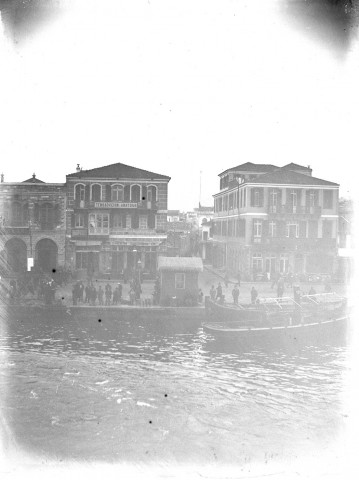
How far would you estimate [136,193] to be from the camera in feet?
35.9

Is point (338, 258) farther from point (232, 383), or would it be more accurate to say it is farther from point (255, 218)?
point (232, 383)

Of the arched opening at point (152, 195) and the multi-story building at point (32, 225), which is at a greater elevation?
the arched opening at point (152, 195)

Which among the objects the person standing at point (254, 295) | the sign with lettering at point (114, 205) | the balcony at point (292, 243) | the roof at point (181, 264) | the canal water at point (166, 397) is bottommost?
the canal water at point (166, 397)

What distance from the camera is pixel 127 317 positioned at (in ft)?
40.3

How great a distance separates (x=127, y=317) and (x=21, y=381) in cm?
492

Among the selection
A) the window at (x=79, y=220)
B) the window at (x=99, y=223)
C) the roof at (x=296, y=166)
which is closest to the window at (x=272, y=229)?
the roof at (x=296, y=166)

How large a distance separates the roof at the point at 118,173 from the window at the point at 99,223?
0.97 meters

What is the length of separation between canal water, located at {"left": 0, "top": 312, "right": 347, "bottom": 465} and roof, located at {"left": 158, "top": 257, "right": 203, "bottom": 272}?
196 cm

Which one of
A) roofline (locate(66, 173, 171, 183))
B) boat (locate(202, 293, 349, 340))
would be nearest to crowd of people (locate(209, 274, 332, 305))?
boat (locate(202, 293, 349, 340))

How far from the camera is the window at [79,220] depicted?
35.1 feet

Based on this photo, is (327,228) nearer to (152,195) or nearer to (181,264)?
(181,264)

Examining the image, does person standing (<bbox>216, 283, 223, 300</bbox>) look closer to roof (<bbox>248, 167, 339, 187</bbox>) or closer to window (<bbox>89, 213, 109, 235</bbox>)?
roof (<bbox>248, 167, 339, 187</bbox>)

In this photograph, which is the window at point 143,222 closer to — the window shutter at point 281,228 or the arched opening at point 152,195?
the arched opening at point 152,195

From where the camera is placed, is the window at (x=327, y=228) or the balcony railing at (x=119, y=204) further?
the balcony railing at (x=119, y=204)
